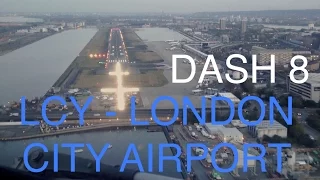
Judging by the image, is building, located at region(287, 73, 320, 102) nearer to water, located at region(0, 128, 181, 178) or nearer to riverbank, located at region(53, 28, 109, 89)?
water, located at region(0, 128, 181, 178)

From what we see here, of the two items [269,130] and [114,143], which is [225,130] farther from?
[114,143]

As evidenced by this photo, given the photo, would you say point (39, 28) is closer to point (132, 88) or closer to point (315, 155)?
point (132, 88)

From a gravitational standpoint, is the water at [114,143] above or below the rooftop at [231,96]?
below

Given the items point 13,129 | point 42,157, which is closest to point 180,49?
point 13,129

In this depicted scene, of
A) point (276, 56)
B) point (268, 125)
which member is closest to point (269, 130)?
point (268, 125)

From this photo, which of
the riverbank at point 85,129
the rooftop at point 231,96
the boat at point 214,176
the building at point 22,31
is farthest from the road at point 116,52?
the boat at point 214,176

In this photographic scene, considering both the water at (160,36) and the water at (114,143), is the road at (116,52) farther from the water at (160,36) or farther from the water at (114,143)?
the water at (114,143)
